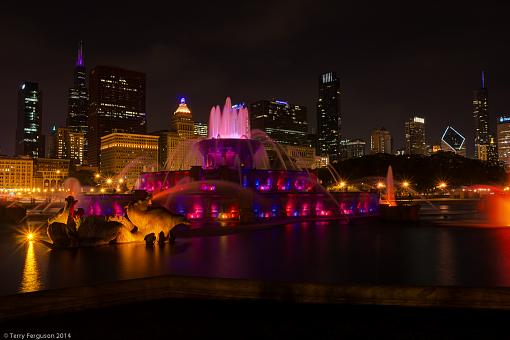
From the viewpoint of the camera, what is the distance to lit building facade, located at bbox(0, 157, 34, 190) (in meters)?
172

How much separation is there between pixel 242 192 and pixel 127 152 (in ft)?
561

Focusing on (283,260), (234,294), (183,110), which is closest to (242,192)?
(283,260)

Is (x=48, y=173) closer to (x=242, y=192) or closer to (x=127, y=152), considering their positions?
(x=127, y=152)

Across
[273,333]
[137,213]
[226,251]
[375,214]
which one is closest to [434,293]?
[273,333]

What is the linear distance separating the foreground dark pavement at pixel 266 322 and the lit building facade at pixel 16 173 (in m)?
181

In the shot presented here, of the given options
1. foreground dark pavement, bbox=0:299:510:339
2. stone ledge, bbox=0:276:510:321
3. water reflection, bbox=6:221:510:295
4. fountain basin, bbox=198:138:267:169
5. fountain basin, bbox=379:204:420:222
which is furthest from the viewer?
fountain basin, bbox=198:138:267:169

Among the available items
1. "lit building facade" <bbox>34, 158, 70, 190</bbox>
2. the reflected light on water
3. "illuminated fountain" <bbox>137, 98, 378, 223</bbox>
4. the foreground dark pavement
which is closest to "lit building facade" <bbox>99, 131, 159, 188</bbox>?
"lit building facade" <bbox>34, 158, 70, 190</bbox>

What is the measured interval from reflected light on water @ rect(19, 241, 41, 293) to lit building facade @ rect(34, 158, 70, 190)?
566 feet

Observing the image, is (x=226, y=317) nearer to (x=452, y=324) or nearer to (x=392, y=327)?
(x=392, y=327)

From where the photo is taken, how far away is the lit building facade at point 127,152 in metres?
188

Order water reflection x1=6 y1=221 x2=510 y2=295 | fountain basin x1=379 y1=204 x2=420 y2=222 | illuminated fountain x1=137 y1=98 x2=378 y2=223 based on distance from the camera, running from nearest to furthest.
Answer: water reflection x1=6 y1=221 x2=510 y2=295 < illuminated fountain x1=137 y1=98 x2=378 y2=223 < fountain basin x1=379 y1=204 x2=420 y2=222

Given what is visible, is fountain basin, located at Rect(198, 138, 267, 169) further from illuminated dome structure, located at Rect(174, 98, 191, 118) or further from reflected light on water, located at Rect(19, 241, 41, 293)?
illuminated dome structure, located at Rect(174, 98, 191, 118)

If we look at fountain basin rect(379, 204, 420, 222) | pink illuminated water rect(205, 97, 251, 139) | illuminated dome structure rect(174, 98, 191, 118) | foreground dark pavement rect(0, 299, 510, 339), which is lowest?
foreground dark pavement rect(0, 299, 510, 339)

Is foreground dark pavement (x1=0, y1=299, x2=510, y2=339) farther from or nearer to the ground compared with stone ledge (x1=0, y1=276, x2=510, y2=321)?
nearer to the ground
